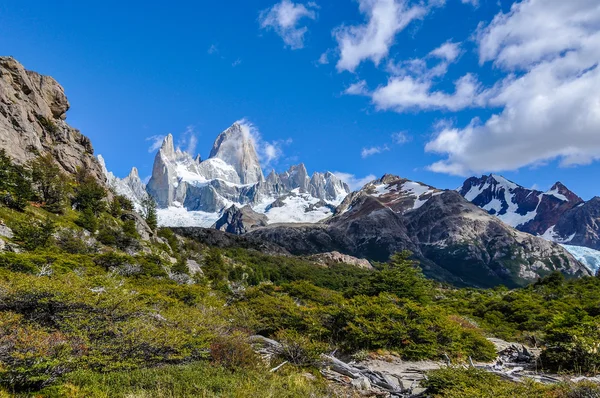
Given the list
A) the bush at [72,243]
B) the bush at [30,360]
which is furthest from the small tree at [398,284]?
the bush at [72,243]

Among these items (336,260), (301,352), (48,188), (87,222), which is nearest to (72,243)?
(87,222)

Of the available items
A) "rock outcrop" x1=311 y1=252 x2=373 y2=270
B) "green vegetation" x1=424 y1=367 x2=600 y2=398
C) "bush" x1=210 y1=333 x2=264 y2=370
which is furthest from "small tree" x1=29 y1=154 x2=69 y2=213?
"rock outcrop" x1=311 y1=252 x2=373 y2=270

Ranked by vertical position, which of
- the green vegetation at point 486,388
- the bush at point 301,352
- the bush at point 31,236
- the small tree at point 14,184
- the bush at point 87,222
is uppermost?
the small tree at point 14,184

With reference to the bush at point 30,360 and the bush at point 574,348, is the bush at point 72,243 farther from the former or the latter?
the bush at point 574,348

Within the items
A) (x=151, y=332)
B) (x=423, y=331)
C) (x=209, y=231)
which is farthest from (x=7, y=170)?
(x=209, y=231)

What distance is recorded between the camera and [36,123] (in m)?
66.0

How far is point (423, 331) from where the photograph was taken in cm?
1553

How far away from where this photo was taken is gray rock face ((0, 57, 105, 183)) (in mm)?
56875

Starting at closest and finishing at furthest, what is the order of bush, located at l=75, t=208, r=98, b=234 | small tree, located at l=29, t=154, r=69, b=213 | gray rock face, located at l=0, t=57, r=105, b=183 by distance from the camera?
small tree, located at l=29, t=154, r=69, b=213, bush, located at l=75, t=208, r=98, b=234, gray rock face, located at l=0, t=57, r=105, b=183

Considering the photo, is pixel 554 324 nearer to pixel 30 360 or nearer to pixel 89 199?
pixel 30 360

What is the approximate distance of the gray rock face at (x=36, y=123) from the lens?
187 feet

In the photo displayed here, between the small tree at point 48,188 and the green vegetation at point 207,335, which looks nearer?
the green vegetation at point 207,335

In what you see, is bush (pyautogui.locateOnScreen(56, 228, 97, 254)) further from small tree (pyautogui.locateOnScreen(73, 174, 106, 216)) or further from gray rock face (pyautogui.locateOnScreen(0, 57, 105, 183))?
gray rock face (pyautogui.locateOnScreen(0, 57, 105, 183))

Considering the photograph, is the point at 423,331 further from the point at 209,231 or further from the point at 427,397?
the point at 209,231
